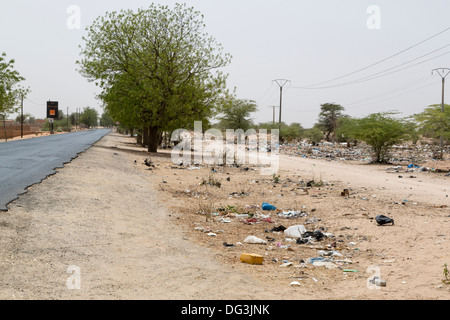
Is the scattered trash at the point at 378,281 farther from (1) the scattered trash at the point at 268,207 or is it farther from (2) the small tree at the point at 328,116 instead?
(2) the small tree at the point at 328,116

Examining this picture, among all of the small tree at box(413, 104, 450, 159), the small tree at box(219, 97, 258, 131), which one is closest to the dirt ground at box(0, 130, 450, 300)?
the small tree at box(413, 104, 450, 159)

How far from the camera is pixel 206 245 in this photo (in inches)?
265

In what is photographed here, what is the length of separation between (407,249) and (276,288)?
8.48 feet

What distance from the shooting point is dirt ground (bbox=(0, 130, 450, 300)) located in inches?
178

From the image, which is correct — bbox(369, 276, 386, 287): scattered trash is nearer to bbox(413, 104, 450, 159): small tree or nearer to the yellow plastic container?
the yellow plastic container

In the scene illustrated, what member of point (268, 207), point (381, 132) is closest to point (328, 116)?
point (381, 132)

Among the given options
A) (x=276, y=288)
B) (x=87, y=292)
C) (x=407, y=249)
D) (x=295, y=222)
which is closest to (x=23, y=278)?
(x=87, y=292)

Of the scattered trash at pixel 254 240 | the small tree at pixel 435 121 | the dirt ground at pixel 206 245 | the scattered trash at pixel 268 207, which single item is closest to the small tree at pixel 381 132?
the small tree at pixel 435 121

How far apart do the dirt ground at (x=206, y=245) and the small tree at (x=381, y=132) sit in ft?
43.8

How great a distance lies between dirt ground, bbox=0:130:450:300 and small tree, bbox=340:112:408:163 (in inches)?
525

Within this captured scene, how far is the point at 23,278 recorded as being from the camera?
4.38 meters

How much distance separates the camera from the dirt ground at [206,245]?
14.8 ft

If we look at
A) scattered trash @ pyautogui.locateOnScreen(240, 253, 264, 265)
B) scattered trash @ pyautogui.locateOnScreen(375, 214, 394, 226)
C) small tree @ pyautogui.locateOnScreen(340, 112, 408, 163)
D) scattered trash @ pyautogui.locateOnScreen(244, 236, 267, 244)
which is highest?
small tree @ pyautogui.locateOnScreen(340, 112, 408, 163)

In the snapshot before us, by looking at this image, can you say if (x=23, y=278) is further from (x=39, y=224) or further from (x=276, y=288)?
(x=276, y=288)
